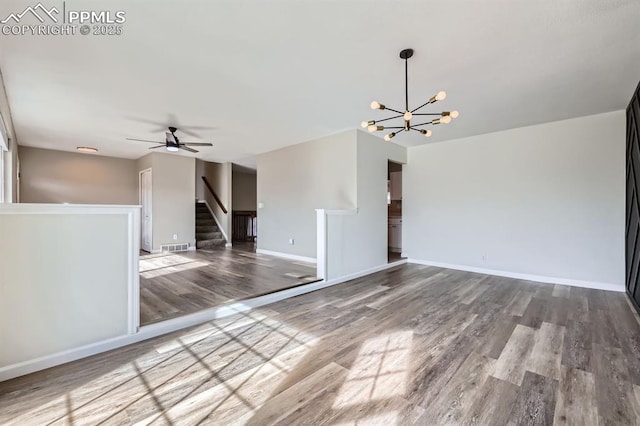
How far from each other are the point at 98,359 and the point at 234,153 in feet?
18.5

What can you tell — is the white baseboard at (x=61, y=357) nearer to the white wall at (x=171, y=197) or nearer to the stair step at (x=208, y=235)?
the white wall at (x=171, y=197)

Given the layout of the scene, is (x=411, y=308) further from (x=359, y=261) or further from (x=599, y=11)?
(x=599, y=11)

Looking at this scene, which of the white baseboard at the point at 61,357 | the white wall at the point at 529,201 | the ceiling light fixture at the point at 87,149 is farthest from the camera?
the ceiling light fixture at the point at 87,149

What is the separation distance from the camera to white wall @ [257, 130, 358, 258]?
4.99m

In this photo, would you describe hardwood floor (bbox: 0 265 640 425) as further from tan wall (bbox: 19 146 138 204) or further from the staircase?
tan wall (bbox: 19 146 138 204)

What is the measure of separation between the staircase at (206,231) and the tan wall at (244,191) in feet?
4.59

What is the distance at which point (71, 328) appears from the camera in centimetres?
214

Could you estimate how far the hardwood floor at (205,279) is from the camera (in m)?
3.11

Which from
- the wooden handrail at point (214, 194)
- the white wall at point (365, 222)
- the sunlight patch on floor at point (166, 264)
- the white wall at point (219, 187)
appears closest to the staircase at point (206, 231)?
the white wall at point (219, 187)

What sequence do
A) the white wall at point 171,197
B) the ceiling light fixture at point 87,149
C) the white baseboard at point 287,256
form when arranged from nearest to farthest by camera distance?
the white baseboard at point 287,256, the ceiling light fixture at point 87,149, the white wall at point 171,197

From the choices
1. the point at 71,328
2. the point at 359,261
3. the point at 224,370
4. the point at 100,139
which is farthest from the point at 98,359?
the point at 100,139

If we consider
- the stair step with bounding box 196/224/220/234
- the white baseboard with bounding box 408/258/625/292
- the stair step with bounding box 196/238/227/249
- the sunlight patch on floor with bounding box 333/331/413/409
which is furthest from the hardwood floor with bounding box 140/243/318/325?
the white baseboard with bounding box 408/258/625/292

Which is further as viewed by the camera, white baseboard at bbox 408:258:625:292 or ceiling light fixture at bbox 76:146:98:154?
ceiling light fixture at bbox 76:146:98:154

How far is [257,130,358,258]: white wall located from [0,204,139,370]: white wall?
135 inches
